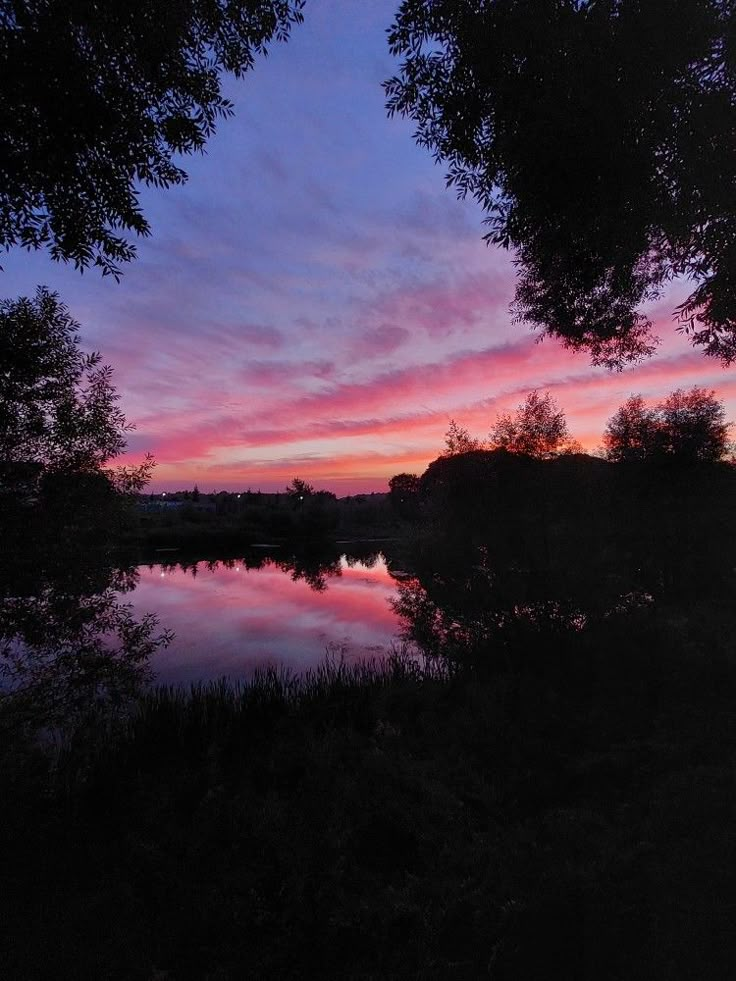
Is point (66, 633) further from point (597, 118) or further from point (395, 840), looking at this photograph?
point (597, 118)

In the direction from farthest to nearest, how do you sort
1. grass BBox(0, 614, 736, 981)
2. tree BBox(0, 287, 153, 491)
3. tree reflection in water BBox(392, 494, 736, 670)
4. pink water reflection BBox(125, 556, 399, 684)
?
pink water reflection BBox(125, 556, 399, 684), tree reflection in water BBox(392, 494, 736, 670), tree BBox(0, 287, 153, 491), grass BBox(0, 614, 736, 981)

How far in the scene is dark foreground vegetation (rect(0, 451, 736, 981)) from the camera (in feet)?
14.6

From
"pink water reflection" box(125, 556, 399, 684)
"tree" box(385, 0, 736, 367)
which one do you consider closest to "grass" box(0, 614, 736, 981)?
"tree" box(385, 0, 736, 367)

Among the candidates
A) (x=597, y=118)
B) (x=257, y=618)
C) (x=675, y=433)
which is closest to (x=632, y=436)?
(x=675, y=433)

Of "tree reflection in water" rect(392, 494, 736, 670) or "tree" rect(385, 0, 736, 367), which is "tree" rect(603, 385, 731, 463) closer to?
"tree reflection in water" rect(392, 494, 736, 670)

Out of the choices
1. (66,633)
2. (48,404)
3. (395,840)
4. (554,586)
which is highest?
(48,404)

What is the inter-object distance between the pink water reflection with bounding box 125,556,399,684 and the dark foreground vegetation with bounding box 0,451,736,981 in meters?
7.31

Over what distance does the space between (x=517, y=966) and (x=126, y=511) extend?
10.2 metres

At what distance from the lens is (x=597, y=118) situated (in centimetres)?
515

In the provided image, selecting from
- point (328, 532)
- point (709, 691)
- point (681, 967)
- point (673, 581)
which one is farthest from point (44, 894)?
point (328, 532)

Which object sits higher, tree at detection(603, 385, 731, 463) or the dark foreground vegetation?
tree at detection(603, 385, 731, 463)

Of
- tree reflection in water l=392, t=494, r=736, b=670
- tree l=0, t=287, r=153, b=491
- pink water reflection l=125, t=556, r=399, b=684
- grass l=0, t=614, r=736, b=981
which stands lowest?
pink water reflection l=125, t=556, r=399, b=684

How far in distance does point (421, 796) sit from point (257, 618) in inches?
913

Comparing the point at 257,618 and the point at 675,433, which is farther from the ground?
the point at 675,433
